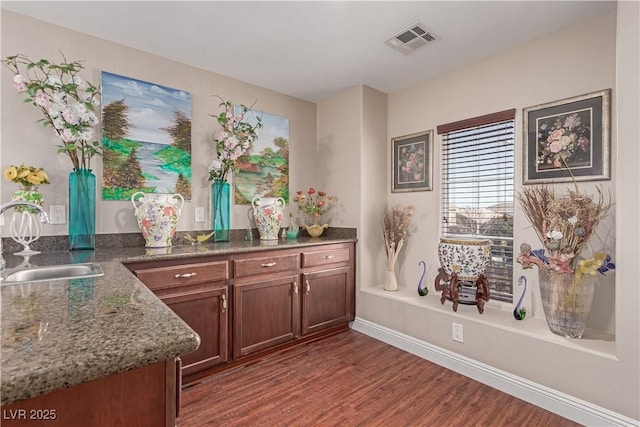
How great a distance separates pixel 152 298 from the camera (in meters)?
0.97

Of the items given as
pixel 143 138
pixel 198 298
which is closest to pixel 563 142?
pixel 198 298

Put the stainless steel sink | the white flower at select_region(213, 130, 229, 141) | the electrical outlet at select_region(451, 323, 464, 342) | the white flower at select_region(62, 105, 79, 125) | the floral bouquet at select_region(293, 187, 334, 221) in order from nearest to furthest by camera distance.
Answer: the stainless steel sink, the white flower at select_region(62, 105, 79, 125), the electrical outlet at select_region(451, 323, 464, 342), the white flower at select_region(213, 130, 229, 141), the floral bouquet at select_region(293, 187, 334, 221)

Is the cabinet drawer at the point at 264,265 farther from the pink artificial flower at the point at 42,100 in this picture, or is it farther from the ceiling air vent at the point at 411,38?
the ceiling air vent at the point at 411,38

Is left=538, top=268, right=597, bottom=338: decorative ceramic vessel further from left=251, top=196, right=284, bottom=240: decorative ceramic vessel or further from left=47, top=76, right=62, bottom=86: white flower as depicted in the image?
left=47, top=76, right=62, bottom=86: white flower

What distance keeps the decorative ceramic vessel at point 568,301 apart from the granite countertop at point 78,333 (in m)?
2.13

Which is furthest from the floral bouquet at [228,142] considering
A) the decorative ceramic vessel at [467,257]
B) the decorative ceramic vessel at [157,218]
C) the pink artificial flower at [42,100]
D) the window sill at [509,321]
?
the decorative ceramic vessel at [467,257]

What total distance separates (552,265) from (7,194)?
341 centimetres

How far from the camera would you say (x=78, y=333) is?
674mm

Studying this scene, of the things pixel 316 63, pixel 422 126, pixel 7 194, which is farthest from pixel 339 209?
pixel 7 194

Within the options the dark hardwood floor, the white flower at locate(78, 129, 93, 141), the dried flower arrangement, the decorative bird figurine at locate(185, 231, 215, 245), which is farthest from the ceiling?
the dark hardwood floor

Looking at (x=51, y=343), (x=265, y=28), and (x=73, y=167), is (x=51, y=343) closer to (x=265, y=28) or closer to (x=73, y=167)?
(x=73, y=167)

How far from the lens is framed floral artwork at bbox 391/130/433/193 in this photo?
294cm

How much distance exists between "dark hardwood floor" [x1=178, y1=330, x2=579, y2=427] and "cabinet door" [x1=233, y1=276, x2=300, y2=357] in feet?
0.58

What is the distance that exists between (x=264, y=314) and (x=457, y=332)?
1.47 m
